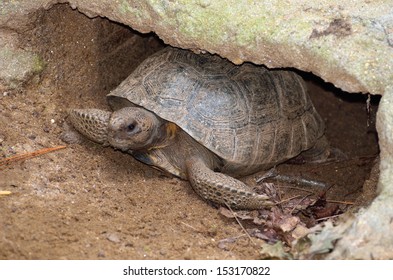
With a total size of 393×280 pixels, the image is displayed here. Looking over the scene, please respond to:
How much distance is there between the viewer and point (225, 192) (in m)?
4.59

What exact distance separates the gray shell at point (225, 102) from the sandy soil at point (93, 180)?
17.5 inches

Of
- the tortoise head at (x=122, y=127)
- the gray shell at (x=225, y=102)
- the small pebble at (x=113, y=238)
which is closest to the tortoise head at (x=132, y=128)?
the tortoise head at (x=122, y=127)

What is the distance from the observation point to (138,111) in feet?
16.1

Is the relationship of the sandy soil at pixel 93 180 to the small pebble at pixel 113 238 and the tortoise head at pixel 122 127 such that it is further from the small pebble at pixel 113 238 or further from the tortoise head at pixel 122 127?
the tortoise head at pixel 122 127

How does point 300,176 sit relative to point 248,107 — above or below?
below

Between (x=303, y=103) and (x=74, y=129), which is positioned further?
(x=303, y=103)

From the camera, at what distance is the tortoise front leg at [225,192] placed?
15.0 feet

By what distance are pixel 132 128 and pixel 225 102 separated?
82 centimetres

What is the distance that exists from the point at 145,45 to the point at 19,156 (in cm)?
209

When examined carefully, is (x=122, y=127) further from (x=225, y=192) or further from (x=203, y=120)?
(x=225, y=192)

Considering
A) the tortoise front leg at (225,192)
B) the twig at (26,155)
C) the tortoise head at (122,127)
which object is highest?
the tortoise head at (122,127)

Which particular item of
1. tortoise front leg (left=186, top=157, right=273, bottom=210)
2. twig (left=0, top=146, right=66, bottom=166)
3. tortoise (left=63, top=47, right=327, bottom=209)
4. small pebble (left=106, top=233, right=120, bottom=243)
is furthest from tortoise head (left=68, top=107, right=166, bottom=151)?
small pebble (left=106, top=233, right=120, bottom=243)
